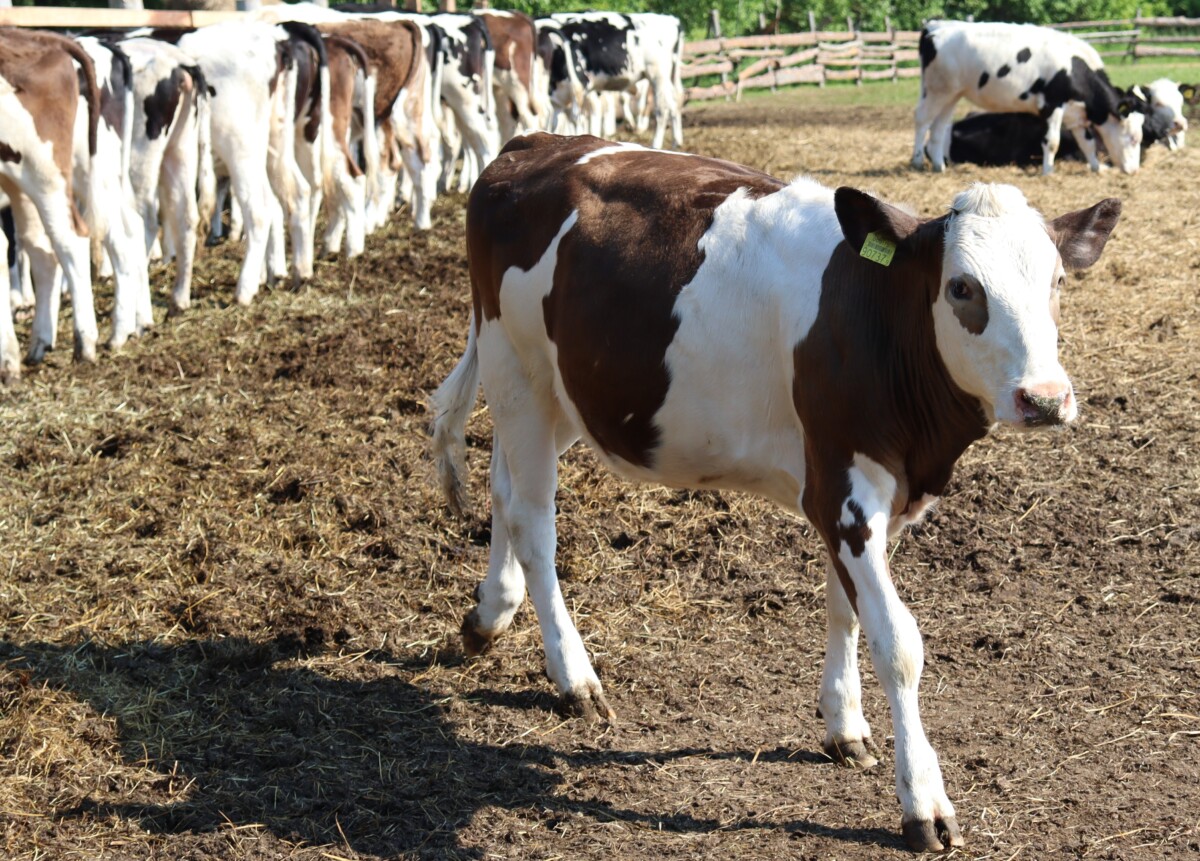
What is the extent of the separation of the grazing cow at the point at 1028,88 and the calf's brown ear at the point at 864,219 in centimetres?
1413

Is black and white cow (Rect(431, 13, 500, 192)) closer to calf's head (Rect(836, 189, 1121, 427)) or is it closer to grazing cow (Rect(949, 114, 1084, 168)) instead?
grazing cow (Rect(949, 114, 1084, 168))

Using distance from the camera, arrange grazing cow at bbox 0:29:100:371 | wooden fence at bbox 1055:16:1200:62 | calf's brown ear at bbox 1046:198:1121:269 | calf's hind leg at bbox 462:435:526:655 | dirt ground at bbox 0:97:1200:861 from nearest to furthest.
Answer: calf's brown ear at bbox 1046:198:1121:269 < dirt ground at bbox 0:97:1200:861 < calf's hind leg at bbox 462:435:526:655 < grazing cow at bbox 0:29:100:371 < wooden fence at bbox 1055:16:1200:62

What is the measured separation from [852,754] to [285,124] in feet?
30.2

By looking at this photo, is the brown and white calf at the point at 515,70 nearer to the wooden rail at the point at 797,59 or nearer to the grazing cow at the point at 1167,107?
the grazing cow at the point at 1167,107

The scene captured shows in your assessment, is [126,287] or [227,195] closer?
[126,287]

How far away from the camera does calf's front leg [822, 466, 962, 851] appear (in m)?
3.89

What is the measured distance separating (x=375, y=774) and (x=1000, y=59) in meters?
15.6

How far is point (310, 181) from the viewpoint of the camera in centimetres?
1290

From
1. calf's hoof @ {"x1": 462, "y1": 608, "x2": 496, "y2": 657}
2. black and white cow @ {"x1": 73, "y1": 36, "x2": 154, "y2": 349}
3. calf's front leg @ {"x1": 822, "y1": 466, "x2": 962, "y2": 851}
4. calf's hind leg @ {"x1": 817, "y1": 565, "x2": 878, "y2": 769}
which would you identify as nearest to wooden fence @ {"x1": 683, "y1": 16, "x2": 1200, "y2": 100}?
black and white cow @ {"x1": 73, "y1": 36, "x2": 154, "y2": 349}

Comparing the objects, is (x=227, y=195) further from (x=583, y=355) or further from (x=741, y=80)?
(x=741, y=80)

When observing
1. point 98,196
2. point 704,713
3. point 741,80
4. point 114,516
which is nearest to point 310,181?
point 98,196

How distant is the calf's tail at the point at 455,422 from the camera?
5645 millimetres

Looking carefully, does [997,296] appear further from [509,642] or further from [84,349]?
[84,349]

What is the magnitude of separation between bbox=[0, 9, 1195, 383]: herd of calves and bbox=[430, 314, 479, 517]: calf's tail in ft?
16.0
